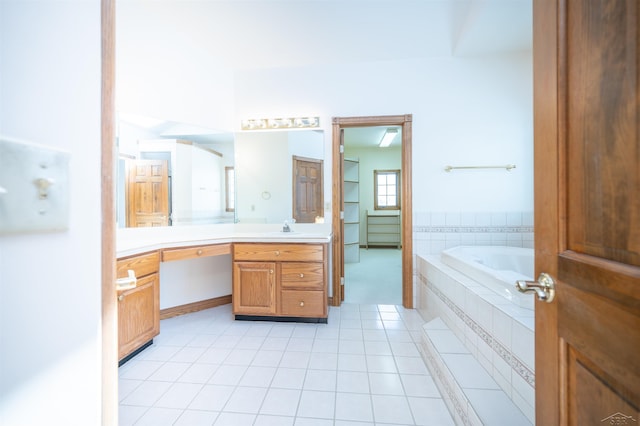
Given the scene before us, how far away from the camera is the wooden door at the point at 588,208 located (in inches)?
17.6

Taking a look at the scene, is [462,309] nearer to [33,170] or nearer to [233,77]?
[33,170]

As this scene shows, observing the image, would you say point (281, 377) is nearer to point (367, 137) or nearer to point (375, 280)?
point (375, 280)

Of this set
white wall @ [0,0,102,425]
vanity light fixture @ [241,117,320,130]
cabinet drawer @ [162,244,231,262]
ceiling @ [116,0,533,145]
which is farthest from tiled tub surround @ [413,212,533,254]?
white wall @ [0,0,102,425]

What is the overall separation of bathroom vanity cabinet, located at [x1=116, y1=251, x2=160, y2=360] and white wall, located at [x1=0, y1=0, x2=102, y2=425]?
142 cm

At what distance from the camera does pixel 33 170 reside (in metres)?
0.35

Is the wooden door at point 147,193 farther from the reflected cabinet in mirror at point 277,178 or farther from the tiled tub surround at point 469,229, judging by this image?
the tiled tub surround at point 469,229

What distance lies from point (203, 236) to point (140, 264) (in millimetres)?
696

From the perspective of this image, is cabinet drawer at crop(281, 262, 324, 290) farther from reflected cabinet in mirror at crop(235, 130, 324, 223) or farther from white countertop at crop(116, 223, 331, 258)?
reflected cabinet in mirror at crop(235, 130, 324, 223)

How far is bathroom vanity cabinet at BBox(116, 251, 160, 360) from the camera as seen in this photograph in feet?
5.53

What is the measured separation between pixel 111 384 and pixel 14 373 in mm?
201

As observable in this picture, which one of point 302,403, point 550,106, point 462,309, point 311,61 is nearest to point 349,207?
point 311,61

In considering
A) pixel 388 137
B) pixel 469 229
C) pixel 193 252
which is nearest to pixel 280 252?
pixel 193 252

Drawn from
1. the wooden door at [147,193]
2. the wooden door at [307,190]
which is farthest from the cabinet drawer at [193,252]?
the wooden door at [307,190]

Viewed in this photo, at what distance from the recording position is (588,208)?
0.53 metres
